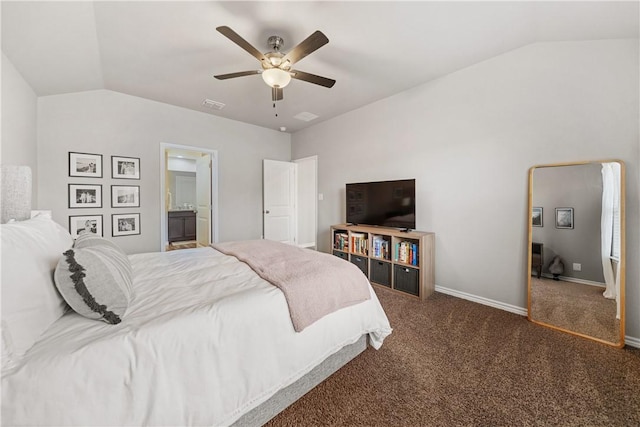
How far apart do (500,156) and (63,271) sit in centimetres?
345

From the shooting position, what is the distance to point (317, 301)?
143 centimetres

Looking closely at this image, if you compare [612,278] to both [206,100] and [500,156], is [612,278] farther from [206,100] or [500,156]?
[206,100]

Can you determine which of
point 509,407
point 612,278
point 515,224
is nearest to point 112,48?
point 509,407

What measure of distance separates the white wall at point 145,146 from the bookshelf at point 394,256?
7.13ft

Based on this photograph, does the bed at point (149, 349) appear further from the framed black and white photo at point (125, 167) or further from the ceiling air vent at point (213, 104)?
the ceiling air vent at point (213, 104)

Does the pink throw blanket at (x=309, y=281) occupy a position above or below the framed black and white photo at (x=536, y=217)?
below

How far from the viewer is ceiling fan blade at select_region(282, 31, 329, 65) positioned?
173 cm

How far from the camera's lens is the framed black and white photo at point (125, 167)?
11.2 feet

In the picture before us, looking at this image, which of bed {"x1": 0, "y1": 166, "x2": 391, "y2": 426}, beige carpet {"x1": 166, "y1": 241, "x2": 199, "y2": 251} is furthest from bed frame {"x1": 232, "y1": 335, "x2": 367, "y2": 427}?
beige carpet {"x1": 166, "y1": 241, "x2": 199, "y2": 251}

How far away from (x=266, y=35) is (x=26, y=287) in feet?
7.66

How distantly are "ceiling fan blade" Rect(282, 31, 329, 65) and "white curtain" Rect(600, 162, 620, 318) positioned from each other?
99.3 inches

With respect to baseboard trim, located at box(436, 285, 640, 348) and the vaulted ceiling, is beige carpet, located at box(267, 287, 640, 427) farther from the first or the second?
the vaulted ceiling

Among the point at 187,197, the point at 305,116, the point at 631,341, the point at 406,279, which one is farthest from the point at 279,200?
the point at 631,341

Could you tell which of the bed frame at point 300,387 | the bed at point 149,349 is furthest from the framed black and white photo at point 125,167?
the bed frame at point 300,387
